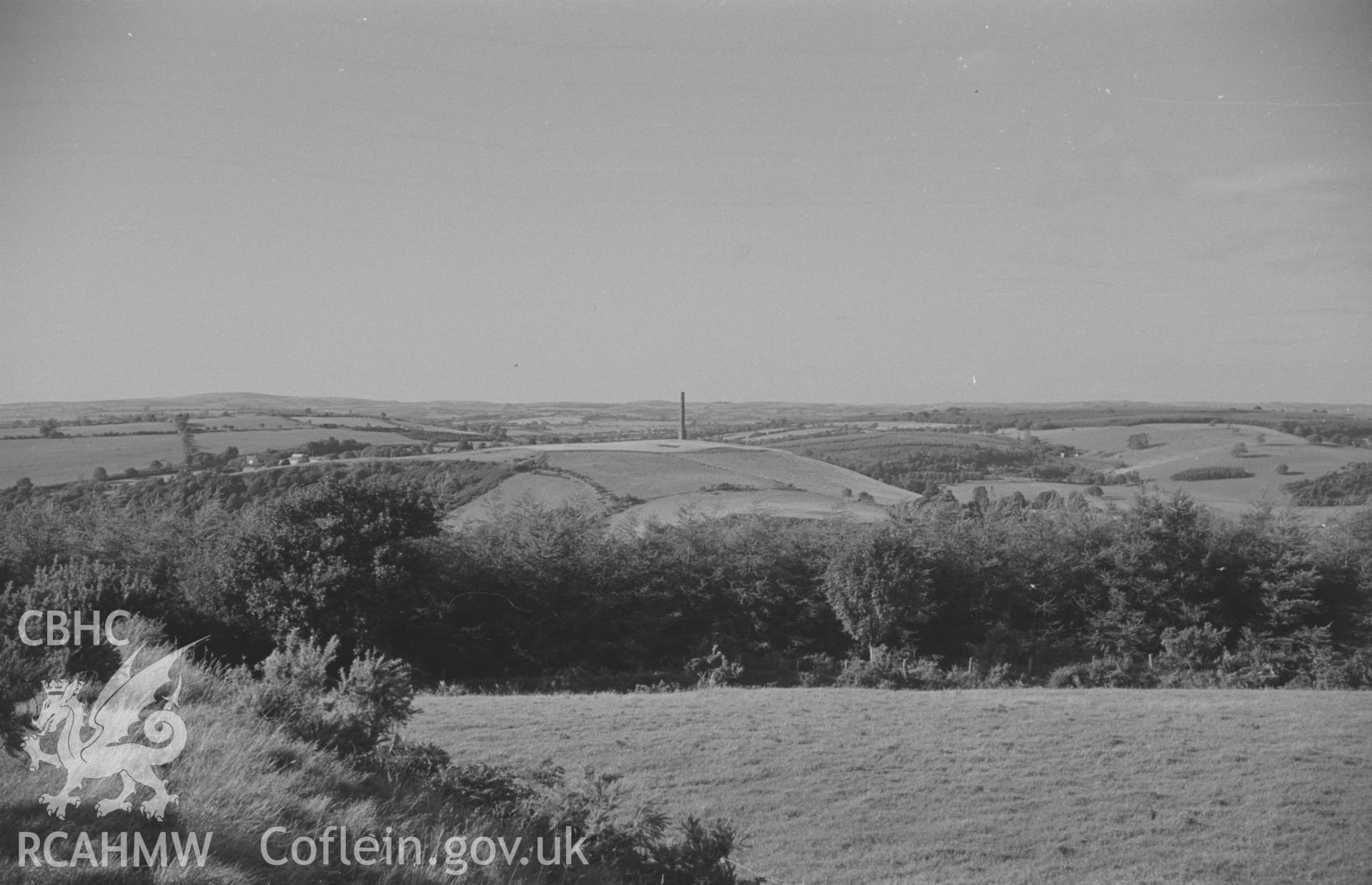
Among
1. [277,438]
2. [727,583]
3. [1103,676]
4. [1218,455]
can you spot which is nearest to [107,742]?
[727,583]

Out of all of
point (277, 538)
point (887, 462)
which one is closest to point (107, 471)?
point (277, 538)

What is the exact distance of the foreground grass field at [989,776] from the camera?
790cm

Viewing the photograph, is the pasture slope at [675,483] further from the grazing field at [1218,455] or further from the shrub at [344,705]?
the shrub at [344,705]

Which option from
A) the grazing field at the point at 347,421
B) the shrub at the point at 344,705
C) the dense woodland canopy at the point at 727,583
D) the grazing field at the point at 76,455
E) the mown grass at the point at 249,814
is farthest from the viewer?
the grazing field at the point at 347,421

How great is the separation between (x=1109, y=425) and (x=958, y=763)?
1249 inches

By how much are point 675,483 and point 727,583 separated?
28.1 feet

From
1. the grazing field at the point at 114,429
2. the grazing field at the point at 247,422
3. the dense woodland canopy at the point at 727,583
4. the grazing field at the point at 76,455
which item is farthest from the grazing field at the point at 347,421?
the dense woodland canopy at the point at 727,583

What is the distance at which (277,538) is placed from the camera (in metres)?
17.5

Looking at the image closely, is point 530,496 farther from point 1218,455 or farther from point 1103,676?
point 1218,455

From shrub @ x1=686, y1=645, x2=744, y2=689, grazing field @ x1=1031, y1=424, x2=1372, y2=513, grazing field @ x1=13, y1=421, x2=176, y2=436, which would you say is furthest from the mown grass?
grazing field @ x1=1031, y1=424, x2=1372, y2=513

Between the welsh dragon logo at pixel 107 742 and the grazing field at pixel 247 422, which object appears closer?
the welsh dragon logo at pixel 107 742

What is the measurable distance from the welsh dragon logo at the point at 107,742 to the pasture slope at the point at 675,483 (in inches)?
714

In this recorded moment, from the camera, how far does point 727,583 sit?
21.6 meters

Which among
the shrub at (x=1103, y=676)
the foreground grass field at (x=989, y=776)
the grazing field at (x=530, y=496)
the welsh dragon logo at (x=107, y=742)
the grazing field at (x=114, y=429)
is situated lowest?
the shrub at (x=1103, y=676)
